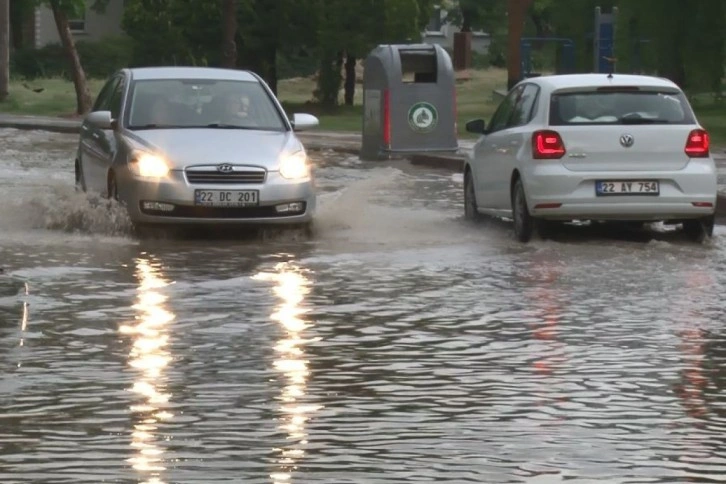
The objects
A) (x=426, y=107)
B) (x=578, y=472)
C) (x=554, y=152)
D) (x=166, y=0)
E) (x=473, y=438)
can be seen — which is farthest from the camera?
(x=166, y=0)

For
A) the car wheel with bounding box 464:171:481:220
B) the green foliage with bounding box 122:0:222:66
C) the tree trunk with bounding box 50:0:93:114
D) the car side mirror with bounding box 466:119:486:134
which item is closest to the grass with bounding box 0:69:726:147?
the tree trunk with bounding box 50:0:93:114

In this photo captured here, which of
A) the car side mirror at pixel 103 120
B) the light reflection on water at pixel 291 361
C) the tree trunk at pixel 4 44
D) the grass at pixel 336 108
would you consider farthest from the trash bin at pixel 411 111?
the tree trunk at pixel 4 44

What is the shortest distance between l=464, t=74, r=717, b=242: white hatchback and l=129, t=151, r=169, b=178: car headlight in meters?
3.03

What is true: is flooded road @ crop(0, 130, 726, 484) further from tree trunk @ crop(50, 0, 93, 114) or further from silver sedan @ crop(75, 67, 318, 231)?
tree trunk @ crop(50, 0, 93, 114)

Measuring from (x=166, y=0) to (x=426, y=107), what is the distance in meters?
25.8

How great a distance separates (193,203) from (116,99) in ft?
8.38

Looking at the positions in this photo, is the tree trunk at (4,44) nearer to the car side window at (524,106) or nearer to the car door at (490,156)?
the car door at (490,156)

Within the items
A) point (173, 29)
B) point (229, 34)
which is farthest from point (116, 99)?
point (173, 29)

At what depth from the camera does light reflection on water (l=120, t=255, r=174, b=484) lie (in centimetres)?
793

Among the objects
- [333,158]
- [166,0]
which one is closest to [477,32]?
[166,0]

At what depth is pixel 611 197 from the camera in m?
17.5

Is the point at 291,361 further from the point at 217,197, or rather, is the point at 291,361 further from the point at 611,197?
the point at 611,197

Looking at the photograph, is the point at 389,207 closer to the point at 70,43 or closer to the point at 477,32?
the point at 70,43

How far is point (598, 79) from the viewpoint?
1828 centimetres
